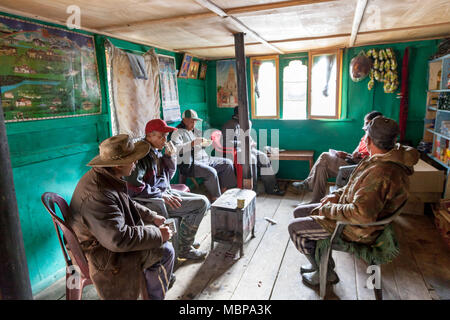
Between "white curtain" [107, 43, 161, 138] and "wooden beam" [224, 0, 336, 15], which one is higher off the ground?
"wooden beam" [224, 0, 336, 15]

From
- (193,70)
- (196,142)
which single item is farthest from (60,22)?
(193,70)

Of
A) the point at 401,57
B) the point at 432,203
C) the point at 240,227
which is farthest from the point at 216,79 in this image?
the point at 432,203

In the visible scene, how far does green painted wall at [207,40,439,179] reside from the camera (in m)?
4.89

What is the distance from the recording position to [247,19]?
3.01m

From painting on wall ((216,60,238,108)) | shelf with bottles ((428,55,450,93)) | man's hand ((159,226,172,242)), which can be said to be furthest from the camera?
painting on wall ((216,60,238,108))

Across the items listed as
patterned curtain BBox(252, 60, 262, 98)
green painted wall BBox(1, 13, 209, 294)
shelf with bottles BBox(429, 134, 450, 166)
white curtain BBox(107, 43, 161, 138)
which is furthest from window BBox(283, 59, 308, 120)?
green painted wall BBox(1, 13, 209, 294)

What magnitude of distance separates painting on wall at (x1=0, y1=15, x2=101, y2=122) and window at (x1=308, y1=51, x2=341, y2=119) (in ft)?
13.0

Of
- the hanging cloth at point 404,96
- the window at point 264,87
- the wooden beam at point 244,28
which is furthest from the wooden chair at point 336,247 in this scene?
the window at point 264,87

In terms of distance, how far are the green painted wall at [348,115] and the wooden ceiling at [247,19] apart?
0.56 metres

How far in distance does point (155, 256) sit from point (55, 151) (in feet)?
5.59

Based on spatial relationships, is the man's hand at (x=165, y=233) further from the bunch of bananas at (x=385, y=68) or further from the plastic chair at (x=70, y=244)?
the bunch of bananas at (x=385, y=68)

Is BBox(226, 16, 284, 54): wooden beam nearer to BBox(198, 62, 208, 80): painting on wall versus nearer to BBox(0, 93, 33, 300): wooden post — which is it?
BBox(198, 62, 208, 80): painting on wall

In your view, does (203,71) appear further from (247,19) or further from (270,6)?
(270,6)

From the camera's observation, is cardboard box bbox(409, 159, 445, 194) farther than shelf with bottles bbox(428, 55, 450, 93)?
No
